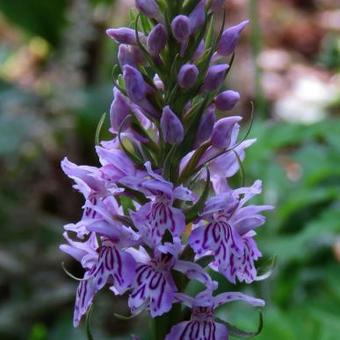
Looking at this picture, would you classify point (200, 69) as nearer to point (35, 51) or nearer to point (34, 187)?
point (34, 187)

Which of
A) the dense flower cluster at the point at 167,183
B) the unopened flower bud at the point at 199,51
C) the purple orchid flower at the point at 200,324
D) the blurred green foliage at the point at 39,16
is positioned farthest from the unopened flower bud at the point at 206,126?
the blurred green foliage at the point at 39,16

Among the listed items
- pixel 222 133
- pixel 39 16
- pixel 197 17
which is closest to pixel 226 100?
pixel 222 133

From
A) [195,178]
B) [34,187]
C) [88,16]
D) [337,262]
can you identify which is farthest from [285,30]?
[195,178]

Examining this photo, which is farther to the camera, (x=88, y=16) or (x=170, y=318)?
(x=88, y=16)

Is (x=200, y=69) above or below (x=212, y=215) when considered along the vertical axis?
above

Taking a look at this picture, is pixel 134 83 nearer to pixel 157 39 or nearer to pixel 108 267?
pixel 157 39

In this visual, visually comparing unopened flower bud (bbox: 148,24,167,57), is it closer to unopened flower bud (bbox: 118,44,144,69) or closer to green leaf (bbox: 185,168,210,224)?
unopened flower bud (bbox: 118,44,144,69)

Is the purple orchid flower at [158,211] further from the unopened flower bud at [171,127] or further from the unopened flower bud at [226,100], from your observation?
the unopened flower bud at [226,100]
